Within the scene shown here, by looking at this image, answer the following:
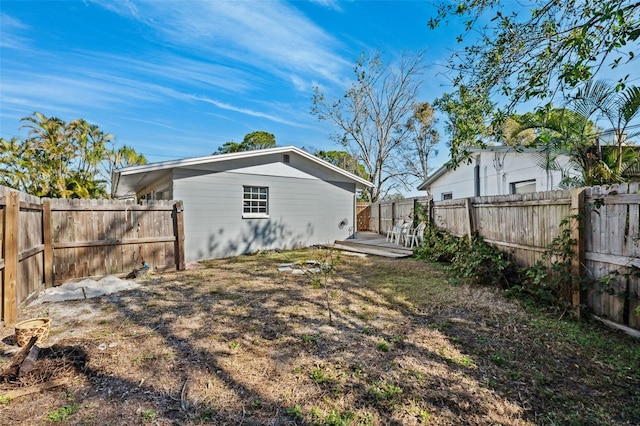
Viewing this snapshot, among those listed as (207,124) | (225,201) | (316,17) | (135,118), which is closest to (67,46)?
(225,201)

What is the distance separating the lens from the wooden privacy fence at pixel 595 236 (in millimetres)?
3264

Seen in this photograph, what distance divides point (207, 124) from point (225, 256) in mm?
13935

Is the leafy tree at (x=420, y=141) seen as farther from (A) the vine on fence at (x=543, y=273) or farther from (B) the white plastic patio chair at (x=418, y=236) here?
(A) the vine on fence at (x=543, y=273)

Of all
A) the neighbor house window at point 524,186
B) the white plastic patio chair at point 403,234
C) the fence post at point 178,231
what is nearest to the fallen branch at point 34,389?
the fence post at point 178,231

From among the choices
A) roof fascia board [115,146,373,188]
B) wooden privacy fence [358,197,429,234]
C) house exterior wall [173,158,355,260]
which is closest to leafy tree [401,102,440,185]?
wooden privacy fence [358,197,429,234]

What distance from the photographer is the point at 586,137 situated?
493 centimetres

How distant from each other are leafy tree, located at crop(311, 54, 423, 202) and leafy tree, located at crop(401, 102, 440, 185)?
30.8 inches

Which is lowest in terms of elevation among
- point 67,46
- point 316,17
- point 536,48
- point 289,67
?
point 536,48

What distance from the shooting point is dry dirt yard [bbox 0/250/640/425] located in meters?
2.14

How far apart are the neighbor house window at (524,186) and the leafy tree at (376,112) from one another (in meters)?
10.5

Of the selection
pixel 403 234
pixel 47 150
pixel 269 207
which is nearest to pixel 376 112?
pixel 403 234

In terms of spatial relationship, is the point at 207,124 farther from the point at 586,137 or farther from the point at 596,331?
the point at 596,331

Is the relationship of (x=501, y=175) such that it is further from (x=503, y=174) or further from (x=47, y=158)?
(x=47, y=158)

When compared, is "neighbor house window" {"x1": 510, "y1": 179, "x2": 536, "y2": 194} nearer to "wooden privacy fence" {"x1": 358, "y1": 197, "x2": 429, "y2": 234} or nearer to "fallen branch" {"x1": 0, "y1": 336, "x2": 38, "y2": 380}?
"wooden privacy fence" {"x1": 358, "y1": 197, "x2": 429, "y2": 234}
